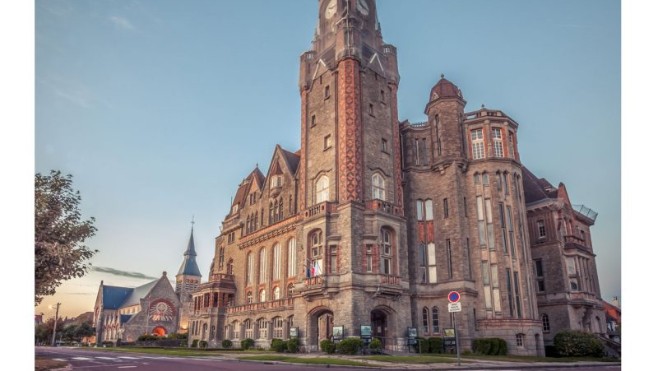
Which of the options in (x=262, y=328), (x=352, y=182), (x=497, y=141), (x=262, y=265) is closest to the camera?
(x=352, y=182)

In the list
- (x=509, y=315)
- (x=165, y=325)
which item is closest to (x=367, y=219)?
(x=509, y=315)

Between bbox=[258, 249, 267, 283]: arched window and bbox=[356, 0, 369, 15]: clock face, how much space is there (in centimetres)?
2477

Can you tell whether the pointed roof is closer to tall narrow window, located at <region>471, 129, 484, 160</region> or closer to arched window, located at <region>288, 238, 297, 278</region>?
arched window, located at <region>288, 238, 297, 278</region>

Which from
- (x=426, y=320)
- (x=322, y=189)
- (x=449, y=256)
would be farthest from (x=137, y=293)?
(x=449, y=256)

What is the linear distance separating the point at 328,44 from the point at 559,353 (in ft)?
102

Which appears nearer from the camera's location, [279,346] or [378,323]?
[279,346]

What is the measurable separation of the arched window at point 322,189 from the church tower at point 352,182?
0.08 m

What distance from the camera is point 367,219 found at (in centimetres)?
3412

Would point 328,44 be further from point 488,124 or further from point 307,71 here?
point 488,124

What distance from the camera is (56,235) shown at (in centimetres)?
1397

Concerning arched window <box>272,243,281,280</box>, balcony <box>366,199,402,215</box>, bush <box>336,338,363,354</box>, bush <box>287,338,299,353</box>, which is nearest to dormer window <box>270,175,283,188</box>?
arched window <box>272,243,281,280</box>

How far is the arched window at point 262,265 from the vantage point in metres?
45.6

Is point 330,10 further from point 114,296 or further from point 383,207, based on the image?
point 114,296

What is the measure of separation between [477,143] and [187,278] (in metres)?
78.6
